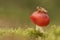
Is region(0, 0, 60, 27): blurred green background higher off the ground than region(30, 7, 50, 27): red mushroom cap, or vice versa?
region(0, 0, 60, 27): blurred green background

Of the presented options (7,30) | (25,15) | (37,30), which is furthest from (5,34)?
(25,15)

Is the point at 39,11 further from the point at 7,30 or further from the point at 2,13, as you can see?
the point at 2,13

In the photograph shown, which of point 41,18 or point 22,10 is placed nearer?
point 41,18

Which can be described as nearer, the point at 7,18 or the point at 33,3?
the point at 7,18

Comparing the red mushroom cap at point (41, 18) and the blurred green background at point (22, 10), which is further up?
the blurred green background at point (22, 10)

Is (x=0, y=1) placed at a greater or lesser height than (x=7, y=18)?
greater

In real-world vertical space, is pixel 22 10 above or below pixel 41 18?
above

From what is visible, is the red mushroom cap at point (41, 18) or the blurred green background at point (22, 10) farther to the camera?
the blurred green background at point (22, 10)

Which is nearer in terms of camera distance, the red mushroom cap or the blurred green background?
the red mushroom cap
